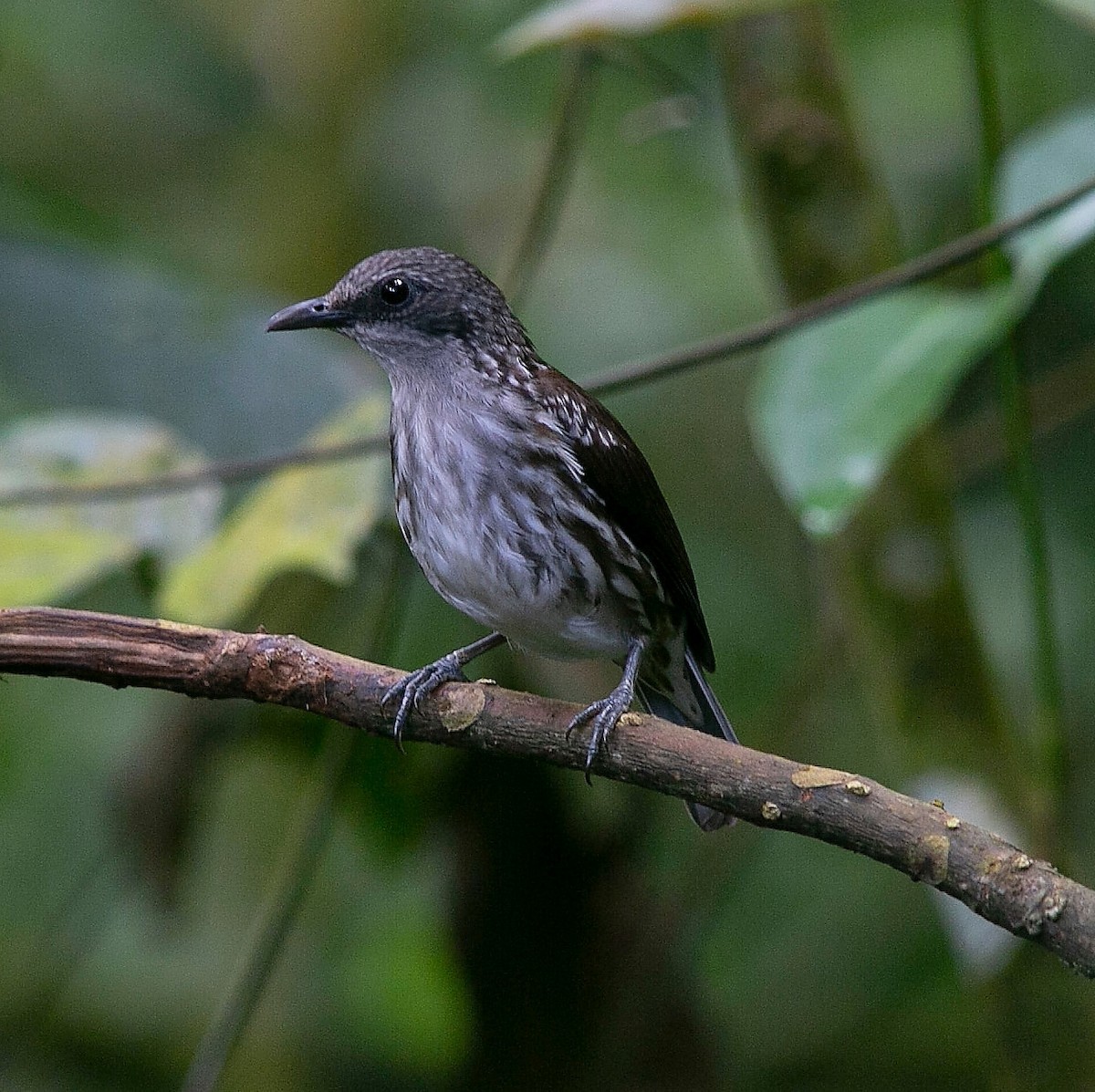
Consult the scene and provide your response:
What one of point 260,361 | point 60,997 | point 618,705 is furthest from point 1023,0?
point 60,997

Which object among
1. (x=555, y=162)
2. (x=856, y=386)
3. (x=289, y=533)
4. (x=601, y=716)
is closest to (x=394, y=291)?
(x=289, y=533)

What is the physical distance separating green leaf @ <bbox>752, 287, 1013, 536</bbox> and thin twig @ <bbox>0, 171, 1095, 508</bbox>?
0.09 meters

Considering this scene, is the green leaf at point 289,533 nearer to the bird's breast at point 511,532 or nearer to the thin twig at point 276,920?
the bird's breast at point 511,532

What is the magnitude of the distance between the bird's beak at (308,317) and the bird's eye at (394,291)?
107 mm

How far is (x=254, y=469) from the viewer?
3.82m

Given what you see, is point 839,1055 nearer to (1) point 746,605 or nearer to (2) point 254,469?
(1) point 746,605

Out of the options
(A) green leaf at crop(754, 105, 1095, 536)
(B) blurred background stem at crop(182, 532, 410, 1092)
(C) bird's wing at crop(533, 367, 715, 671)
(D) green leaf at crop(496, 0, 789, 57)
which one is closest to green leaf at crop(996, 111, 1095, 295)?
(A) green leaf at crop(754, 105, 1095, 536)

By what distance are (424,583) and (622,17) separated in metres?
2.67

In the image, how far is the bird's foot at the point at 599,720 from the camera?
273 cm

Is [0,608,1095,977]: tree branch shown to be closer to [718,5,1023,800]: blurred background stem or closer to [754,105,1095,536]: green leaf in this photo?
[754,105,1095,536]: green leaf

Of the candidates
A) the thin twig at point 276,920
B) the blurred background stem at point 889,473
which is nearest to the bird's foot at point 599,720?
the thin twig at point 276,920

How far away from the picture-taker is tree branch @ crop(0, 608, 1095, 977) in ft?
7.89

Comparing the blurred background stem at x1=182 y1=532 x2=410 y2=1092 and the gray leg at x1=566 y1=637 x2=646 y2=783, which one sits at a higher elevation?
the gray leg at x1=566 y1=637 x2=646 y2=783

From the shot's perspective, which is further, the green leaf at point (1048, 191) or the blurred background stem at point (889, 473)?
the blurred background stem at point (889, 473)
